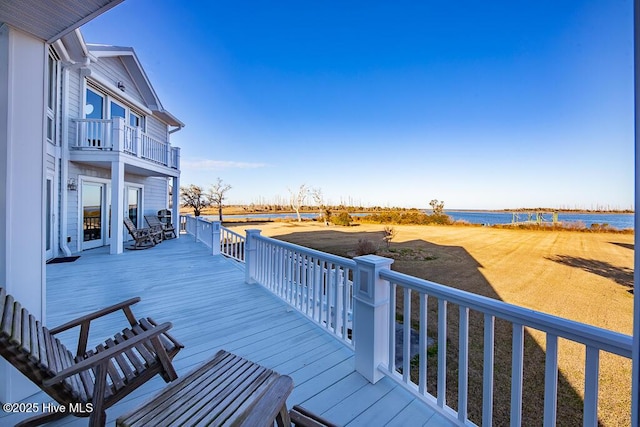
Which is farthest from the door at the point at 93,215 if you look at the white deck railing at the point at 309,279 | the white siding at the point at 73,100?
the white deck railing at the point at 309,279

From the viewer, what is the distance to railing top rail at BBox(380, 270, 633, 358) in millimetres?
1078

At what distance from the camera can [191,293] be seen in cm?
445

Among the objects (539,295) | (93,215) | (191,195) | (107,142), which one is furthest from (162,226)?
(191,195)

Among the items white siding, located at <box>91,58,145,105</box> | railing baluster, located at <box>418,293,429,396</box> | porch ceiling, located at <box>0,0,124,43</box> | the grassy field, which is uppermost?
white siding, located at <box>91,58,145,105</box>

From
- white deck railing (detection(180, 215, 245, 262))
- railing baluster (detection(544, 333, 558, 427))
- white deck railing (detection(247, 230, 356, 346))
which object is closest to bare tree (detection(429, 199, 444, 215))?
white deck railing (detection(180, 215, 245, 262))

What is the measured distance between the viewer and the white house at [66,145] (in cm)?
182

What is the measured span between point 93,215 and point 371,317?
9604mm

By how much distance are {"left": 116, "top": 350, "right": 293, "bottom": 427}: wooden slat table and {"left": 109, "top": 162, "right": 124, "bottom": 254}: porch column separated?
24.7 ft

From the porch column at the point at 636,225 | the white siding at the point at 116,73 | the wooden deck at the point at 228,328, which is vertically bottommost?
the wooden deck at the point at 228,328

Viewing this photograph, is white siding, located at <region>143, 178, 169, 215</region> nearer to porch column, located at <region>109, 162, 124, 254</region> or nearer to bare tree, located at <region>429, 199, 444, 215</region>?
porch column, located at <region>109, 162, 124, 254</region>

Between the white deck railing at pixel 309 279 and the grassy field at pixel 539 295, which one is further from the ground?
the white deck railing at pixel 309 279

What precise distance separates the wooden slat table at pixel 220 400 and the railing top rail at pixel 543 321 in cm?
114

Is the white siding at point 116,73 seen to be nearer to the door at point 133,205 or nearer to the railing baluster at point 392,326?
the door at point 133,205

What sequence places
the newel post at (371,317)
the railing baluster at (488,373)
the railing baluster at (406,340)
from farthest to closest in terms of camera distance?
the newel post at (371,317) → the railing baluster at (406,340) → the railing baluster at (488,373)
